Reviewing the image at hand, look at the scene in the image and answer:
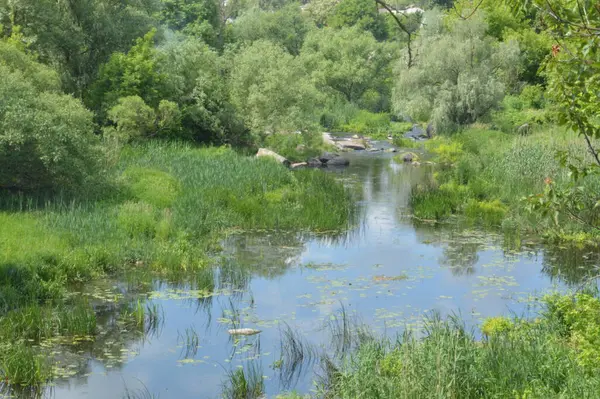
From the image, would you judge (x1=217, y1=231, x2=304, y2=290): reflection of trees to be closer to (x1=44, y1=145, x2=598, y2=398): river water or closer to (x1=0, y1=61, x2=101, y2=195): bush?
(x1=44, y1=145, x2=598, y2=398): river water

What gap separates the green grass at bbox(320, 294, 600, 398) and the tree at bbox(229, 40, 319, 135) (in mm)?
20576

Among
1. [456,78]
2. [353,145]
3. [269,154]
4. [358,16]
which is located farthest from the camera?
[358,16]

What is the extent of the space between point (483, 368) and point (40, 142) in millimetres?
11418

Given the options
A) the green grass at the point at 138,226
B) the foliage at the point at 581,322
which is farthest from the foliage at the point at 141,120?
the foliage at the point at 581,322

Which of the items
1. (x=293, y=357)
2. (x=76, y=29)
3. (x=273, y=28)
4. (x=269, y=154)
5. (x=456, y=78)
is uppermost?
(x=273, y=28)

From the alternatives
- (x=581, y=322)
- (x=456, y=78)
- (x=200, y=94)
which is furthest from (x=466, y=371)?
(x=456, y=78)

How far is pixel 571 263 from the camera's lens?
1564 cm

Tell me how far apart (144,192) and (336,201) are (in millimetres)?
5523

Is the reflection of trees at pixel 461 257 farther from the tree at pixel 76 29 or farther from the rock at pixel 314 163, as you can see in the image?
the tree at pixel 76 29

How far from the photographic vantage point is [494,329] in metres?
10.4

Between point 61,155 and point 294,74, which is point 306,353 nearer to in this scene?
point 61,155

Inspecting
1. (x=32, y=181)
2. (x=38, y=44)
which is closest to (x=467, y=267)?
(x=32, y=181)

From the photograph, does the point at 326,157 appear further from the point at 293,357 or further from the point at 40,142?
the point at 293,357

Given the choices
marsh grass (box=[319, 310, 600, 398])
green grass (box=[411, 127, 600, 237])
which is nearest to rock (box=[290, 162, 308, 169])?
green grass (box=[411, 127, 600, 237])
